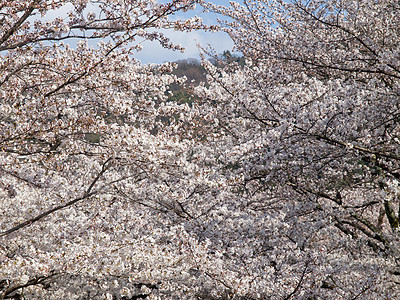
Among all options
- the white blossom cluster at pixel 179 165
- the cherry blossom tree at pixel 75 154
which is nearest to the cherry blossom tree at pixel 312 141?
the white blossom cluster at pixel 179 165

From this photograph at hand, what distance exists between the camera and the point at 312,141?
602cm

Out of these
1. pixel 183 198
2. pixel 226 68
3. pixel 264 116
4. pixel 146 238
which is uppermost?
pixel 226 68

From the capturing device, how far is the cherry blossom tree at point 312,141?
5.48m

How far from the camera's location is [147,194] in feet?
23.7

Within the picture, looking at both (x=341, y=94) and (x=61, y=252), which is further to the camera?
(x=341, y=94)

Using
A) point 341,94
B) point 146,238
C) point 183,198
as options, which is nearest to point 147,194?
point 183,198

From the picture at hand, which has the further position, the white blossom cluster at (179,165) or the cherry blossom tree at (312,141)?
the cherry blossom tree at (312,141)

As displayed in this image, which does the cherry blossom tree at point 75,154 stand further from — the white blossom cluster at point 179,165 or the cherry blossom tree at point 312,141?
the cherry blossom tree at point 312,141

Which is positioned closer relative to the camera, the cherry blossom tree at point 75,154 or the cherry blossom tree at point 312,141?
the cherry blossom tree at point 75,154

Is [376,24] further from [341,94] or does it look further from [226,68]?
[226,68]

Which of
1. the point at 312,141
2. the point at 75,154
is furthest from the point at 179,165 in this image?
the point at 312,141

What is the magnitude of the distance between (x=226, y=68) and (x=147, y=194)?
18.7ft

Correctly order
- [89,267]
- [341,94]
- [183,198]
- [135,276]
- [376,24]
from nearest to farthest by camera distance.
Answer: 1. [89,267]
2. [135,276]
3. [341,94]
4. [183,198]
5. [376,24]

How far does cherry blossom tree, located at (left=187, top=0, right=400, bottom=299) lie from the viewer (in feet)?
18.0
